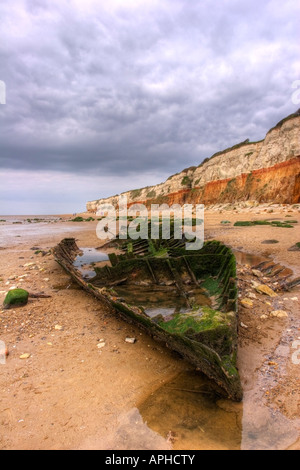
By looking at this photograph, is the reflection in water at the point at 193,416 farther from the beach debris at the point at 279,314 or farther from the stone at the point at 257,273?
the stone at the point at 257,273

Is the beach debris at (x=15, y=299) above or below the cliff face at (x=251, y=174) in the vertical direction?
below

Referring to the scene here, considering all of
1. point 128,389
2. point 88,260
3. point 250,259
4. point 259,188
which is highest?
point 259,188

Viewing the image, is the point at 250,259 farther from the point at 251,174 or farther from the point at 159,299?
the point at 251,174

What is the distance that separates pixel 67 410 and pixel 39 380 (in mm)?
891

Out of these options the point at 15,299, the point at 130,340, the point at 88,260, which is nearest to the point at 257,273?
the point at 130,340

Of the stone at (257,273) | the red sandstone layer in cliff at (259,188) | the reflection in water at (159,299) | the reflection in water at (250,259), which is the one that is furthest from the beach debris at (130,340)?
the red sandstone layer in cliff at (259,188)

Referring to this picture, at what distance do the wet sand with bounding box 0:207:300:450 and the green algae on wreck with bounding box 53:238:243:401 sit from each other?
379mm

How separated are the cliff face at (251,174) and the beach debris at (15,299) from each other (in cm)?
3022

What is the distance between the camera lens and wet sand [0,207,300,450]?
2.97 m

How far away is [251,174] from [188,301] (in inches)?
1335

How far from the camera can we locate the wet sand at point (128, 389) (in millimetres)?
2967

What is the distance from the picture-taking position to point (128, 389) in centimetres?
381
